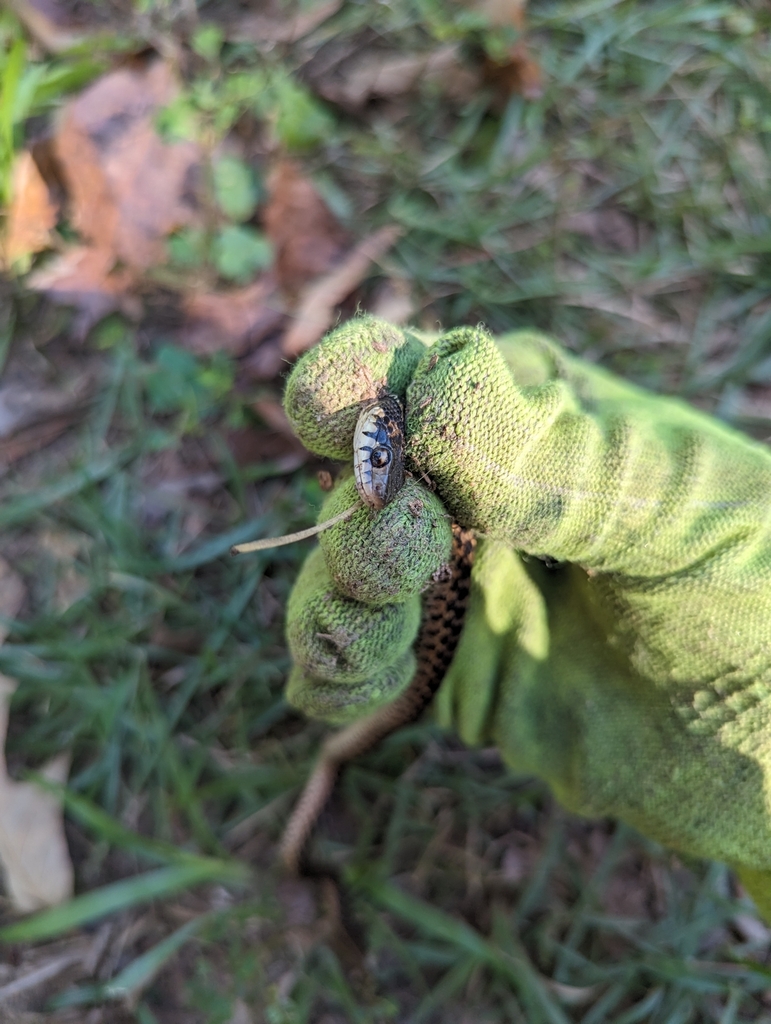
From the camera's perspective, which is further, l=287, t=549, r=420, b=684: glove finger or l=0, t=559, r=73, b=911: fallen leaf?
l=0, t=559, r=73, b=911: fallen leaf

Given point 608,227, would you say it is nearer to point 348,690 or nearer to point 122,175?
point 122,175

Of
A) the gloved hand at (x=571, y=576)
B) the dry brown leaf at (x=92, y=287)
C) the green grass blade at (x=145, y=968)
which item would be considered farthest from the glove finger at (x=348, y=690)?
the dry brown leaf at (x=92, y=287)

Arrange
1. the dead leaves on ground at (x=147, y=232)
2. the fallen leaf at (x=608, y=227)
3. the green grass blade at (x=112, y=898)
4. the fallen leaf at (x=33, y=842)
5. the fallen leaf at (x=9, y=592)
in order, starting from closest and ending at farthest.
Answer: the green grass blade at (x=112, y=898) → the fallen leaf at (x=33, y=842) → the fallen leaf at (x=9, y=592) → the dead leaves on ground at (x=147, y=232) → the fallen leaf at (x=608, y=227)

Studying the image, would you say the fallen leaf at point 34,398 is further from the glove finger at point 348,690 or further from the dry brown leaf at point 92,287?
the glove finger at point 348,690

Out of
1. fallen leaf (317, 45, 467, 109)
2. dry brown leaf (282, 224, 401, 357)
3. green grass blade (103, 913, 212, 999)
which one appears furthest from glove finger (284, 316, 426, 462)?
fallen leaf (317, 45, 467, 109)

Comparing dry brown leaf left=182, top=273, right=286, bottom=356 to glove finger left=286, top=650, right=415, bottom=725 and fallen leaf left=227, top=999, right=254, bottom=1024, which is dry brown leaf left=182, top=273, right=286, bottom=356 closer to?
glove finger left=286, top=650, right=415, bottom=725

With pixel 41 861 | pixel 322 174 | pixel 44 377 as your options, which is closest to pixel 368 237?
pixel 322 174

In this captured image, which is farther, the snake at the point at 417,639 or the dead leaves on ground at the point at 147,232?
the dead leaves on ground at the point at 147,232
